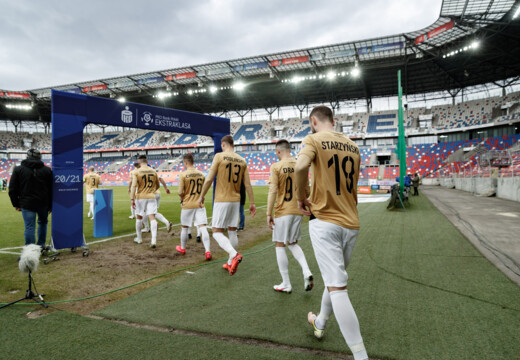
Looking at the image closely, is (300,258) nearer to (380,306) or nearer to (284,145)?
(380,306)

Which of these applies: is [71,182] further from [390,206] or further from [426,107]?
[426,107]

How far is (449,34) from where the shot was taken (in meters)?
27.2

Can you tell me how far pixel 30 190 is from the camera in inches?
201

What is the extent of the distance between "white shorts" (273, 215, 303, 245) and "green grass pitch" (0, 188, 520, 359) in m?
0.66

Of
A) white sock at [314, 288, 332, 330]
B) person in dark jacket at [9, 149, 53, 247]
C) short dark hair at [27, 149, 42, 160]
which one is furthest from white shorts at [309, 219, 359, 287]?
short dark hair at [27, 149, 42, 160]

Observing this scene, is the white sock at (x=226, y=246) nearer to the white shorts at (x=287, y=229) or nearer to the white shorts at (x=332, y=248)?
the white shorts at (x=287, y=229)

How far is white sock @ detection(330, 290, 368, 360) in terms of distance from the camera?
190cm

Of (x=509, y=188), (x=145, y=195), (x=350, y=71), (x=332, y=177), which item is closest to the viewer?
(x=332, y=177)

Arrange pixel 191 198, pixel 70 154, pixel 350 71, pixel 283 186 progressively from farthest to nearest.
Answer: pixel 350 71, pixel 70 154, pixel 191 198, pixel 283 186

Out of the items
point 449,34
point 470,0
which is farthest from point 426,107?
point 470,0

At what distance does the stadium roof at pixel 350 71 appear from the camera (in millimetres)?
25578

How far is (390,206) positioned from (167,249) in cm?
980

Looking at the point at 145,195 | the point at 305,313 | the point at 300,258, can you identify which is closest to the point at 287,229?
the point at 300,258

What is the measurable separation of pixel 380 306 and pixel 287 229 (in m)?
1.41
